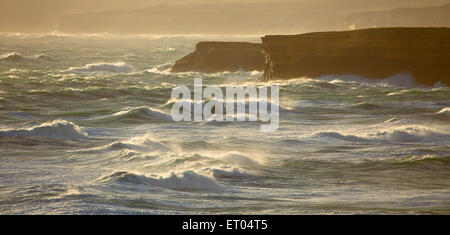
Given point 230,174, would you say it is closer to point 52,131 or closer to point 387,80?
point 52,131

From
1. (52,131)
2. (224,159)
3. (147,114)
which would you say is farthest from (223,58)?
(224,159)

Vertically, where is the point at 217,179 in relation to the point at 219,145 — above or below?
below

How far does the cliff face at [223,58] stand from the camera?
2746 inches

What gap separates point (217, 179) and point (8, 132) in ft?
35.1

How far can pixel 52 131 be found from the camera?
24125mm

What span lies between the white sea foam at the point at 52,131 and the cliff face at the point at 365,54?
30.9 m

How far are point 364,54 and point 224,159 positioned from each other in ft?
108

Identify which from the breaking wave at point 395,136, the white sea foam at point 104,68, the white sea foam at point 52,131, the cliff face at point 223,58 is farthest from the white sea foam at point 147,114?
the cliff face at point 223,58

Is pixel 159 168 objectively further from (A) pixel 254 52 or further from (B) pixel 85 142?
(A) pixel 254 52

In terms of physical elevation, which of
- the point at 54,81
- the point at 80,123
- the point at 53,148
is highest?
the point at 54,81

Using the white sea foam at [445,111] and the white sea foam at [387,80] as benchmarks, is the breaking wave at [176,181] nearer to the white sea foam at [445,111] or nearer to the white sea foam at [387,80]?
the white sea foam at [445,111]

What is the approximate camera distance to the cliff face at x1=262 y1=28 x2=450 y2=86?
157 ft
